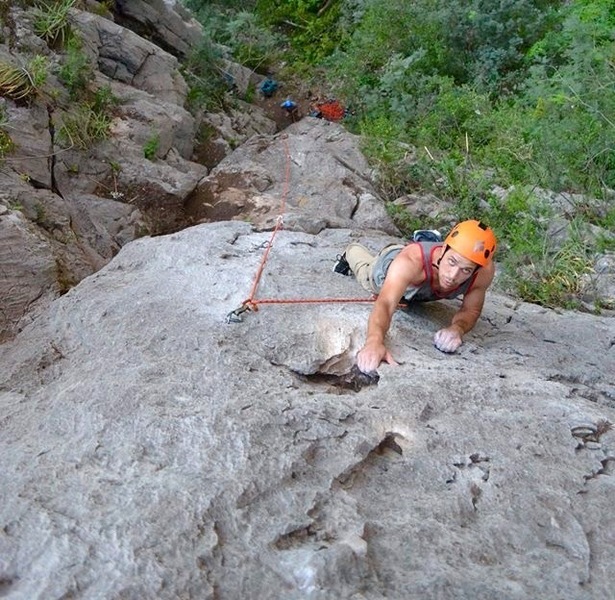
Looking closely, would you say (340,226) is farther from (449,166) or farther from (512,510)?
(512,510)

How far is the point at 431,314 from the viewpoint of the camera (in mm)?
3980

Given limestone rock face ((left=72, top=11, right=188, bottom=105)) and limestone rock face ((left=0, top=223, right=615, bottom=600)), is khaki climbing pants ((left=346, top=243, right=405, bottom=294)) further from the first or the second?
limestone rock face ((left=72, top=11, right=188, bottom=105))

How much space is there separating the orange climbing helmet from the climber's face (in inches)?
1.1

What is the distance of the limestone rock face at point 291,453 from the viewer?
75.7 inches

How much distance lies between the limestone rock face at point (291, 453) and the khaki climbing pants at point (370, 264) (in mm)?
181

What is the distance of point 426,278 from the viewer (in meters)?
3.63

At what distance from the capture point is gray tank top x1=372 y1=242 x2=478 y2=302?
3598 mm

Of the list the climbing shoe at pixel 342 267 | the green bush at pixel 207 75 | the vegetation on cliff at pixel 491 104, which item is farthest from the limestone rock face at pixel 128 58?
the climbing shoe at pixel 342 267

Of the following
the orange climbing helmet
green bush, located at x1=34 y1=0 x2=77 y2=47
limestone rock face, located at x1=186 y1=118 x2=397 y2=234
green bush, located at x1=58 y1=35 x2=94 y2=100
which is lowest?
limestone rock face, located at x1=186 y1=118 x2=397 y2=234

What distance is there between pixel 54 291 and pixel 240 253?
1326 millimetres

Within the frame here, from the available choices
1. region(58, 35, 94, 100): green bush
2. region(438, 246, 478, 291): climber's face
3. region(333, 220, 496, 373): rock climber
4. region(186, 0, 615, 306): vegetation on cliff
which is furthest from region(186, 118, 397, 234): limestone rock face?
region(438, 246, 478, 291): climber's face

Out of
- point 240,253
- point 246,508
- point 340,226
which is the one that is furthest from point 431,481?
point 340,226

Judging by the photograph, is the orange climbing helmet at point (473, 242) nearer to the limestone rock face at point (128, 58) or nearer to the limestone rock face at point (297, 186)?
the limestone rock face at point (297, 186)

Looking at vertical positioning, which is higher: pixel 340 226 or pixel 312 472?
pixel 312 472
